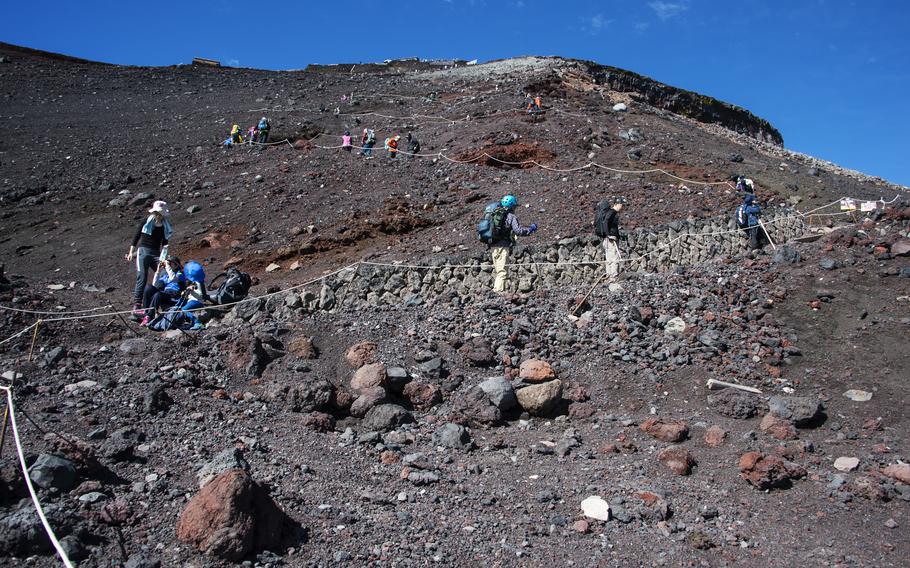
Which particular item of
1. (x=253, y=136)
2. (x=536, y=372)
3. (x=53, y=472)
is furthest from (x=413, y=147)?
(x=53, y=472)

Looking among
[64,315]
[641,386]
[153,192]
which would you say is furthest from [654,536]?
[153,192]

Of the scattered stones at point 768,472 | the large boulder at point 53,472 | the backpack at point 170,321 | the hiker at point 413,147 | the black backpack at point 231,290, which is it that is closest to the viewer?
the large boulder at point 53,472

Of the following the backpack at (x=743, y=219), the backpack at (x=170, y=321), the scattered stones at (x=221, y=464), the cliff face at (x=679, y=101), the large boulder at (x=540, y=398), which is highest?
the cliff face at (x=679, y=101)

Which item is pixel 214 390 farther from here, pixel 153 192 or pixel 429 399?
pixel 153 192

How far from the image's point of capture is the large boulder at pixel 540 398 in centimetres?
680

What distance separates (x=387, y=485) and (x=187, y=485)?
1.61 meters

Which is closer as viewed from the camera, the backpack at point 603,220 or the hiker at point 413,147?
the backpack at point 603,220

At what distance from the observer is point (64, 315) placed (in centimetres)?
1004

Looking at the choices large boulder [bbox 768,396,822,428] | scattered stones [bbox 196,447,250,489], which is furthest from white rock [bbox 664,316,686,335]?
scattered stones [bbox 196,447,250,489]

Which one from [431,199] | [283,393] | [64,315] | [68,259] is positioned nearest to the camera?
[283,393]

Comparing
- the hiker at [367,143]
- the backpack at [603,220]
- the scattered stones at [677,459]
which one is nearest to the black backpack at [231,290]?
the backpack at [603,220]

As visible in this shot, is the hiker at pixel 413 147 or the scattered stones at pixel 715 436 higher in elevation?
the hiker at pixel 413 147

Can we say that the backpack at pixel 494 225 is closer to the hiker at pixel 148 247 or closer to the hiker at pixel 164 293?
the hiker at pixel 164 293

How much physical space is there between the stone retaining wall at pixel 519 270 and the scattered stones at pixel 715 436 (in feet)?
11.8
